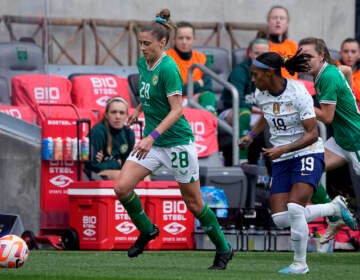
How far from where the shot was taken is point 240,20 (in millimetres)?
20469

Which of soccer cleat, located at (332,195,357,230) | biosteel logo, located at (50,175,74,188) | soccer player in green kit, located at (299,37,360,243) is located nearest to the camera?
soccer player in green kit, located at (299,37,360,243)

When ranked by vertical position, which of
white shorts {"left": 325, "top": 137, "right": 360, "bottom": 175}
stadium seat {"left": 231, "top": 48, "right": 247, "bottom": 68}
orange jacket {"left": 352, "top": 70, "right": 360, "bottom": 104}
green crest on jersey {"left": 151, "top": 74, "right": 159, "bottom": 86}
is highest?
green crest on jersey {"left": 151, "top": 74, "right": 159, "bottom": 86}

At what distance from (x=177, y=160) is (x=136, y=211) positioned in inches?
22.9

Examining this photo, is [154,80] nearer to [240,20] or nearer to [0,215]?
[0,215]

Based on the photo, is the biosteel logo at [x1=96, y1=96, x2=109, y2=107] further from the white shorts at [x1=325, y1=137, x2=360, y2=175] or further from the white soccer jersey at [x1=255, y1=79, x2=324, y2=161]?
the white soccer jersey at [x1=255, y1=79, x2=324, y2=161]

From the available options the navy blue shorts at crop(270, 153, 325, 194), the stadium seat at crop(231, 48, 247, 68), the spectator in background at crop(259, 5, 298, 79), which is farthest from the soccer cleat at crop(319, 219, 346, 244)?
the stadium seat at crop(231, 48, 247, 68)

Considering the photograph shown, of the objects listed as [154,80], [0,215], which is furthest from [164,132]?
[0,215]

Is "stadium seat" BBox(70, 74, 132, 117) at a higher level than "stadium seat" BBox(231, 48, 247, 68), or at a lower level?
lower

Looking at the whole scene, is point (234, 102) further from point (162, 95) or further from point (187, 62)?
point (162, 95)

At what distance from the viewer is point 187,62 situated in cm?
1730

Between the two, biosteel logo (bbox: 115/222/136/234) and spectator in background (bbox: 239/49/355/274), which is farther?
biosteel logo (bbox: 115/222/136/234)

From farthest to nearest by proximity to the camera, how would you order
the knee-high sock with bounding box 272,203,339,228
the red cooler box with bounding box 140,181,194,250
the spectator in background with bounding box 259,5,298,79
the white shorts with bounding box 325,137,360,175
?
the spectator in background with bounding box 259,5,298,79 < the red cooler box with bounding box 140,181,194,250 < the white shorts with bounding box 325,137,360,175 < the knee-high sock with bounding box 272,203,339,228

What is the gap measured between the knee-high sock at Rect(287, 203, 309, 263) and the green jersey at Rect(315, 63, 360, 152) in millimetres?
1377

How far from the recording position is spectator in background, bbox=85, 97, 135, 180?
14.8 meters
